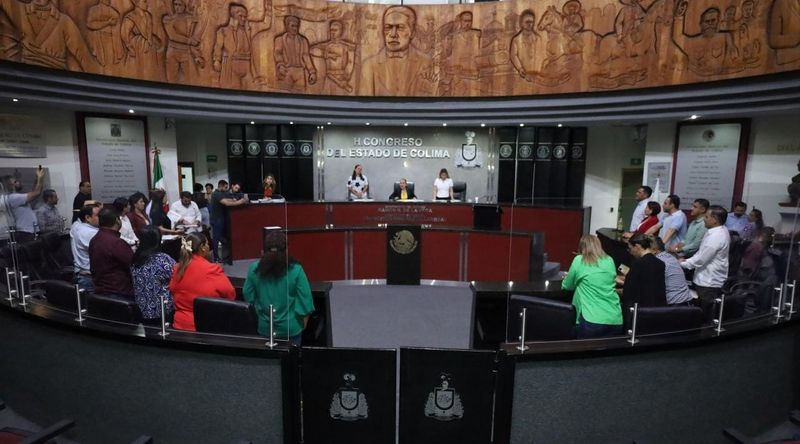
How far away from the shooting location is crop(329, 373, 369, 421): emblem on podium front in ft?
7.36

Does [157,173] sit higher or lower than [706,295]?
higher

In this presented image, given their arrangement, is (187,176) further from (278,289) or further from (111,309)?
(278,289)

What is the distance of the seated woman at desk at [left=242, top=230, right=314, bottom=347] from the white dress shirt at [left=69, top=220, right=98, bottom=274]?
239cm

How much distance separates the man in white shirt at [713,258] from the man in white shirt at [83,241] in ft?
19.1

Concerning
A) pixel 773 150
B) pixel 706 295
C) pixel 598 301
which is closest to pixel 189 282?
pixel 598 301

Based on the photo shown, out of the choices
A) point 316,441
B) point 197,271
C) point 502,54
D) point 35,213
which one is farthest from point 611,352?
point 502,54

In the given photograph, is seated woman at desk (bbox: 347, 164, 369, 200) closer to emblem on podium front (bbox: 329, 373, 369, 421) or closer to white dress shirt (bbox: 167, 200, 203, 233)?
white dress shirt (bbox: 167, 200, 203, 233)

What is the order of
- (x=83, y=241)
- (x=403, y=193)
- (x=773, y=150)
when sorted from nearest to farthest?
(x=83, y=241), (x=773, y=150), (x=403, y=193)

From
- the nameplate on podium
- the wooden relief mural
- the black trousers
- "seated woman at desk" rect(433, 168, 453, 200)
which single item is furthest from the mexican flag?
the black trousers

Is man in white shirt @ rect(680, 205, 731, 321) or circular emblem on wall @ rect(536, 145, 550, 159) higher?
circular emblem on wall @ rect(536, 145, 550, 159)

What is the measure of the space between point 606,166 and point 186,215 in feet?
35.4

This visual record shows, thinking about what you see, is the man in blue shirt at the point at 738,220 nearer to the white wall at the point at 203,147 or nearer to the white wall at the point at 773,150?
the white wall at the point at 773,150

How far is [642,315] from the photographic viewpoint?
2.49 m

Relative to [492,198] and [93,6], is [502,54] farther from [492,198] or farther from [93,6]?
[93,6]
